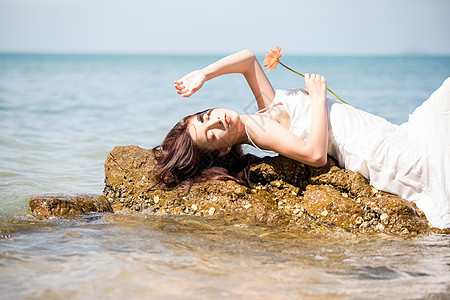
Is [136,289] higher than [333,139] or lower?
lower

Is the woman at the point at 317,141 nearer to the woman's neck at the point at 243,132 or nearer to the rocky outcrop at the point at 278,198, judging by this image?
the woman's neck at the point at 243,132

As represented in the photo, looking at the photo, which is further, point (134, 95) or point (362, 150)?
point (134, 95)

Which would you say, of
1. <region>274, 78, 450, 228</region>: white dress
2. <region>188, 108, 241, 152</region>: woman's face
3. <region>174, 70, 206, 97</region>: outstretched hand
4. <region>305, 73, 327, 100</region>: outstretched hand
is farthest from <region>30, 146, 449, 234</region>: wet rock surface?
<region>174, 70, 206, 97</region>: outstretched hand

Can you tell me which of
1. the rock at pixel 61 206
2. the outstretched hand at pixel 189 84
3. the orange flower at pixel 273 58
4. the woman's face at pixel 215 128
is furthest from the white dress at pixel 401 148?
the rock at pixel 61 206

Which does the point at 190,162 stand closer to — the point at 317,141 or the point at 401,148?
the point at 317,141

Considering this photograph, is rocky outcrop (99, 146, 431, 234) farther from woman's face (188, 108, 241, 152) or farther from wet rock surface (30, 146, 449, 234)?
woman's face (188, 108, 241, 152)

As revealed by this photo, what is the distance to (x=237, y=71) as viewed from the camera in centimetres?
500

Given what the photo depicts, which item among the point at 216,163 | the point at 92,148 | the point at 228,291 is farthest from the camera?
the point at 92,148

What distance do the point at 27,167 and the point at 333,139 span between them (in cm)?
536

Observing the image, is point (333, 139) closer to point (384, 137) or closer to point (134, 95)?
point (384, 137)

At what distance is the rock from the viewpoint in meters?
4.61

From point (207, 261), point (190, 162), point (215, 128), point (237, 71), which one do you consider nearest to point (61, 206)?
point (190, 162)

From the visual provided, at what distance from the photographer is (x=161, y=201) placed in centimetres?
479

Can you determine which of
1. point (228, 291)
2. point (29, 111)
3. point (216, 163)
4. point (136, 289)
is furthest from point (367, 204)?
point (29, 111)
